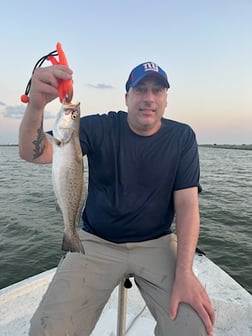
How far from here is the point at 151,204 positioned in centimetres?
302

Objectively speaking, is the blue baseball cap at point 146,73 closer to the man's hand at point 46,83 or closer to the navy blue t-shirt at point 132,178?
the navy blue t-shirt at point 132,178

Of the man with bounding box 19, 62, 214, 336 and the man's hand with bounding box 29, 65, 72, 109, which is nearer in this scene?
the man's hand with bounding box 29, 65, 72, 109

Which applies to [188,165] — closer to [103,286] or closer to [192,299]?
[192,299]

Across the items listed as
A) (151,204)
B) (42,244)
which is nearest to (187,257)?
(151,204)

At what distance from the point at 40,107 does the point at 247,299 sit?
333cm

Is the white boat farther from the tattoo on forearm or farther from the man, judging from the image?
the tattoo on forearm

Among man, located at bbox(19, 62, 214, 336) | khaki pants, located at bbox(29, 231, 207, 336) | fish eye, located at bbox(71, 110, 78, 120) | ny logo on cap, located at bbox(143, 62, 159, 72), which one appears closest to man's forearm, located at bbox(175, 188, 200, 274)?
man, located at bbox(19, 62, 214, 336)

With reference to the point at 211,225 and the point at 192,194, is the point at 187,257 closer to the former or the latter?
the point at 192,194

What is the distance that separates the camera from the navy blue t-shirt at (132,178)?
299 centimetres

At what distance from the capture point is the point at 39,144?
247cm

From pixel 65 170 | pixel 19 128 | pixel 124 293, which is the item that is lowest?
pixel 124 293

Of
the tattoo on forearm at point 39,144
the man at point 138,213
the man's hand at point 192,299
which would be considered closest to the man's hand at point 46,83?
the tattoo on forearm at point 39,144

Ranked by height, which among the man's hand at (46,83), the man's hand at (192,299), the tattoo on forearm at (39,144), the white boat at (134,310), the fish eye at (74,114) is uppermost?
the man's hand at (46,83)

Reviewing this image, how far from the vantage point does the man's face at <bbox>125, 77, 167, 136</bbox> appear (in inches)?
118
